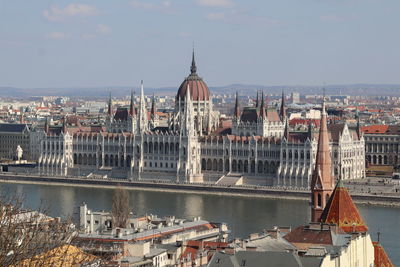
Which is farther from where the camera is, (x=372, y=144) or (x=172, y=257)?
(x=372, y=144)

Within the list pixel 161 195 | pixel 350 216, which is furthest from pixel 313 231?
pixel 161 195

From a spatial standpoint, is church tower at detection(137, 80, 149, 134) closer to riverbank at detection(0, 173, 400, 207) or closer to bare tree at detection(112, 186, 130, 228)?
riverbank at detection(0, 173, 400, 207)

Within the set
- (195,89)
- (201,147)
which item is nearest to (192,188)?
(201,147)

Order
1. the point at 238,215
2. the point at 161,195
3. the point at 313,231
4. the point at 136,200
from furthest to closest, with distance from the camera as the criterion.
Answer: the point at 161,195 → the point at 136,200 → the point at 238,215 → the point at 313,231

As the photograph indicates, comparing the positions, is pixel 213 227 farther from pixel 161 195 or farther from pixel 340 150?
pixel 340 150

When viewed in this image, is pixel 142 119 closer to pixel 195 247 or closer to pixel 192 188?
pixel 192 188

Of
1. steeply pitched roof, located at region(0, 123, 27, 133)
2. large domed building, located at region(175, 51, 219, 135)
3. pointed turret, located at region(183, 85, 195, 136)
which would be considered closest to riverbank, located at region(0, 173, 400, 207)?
pointed turret, located at region(183, 85, 195, 136)

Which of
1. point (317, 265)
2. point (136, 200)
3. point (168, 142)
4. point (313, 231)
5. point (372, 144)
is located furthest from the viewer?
point (372, 144)
